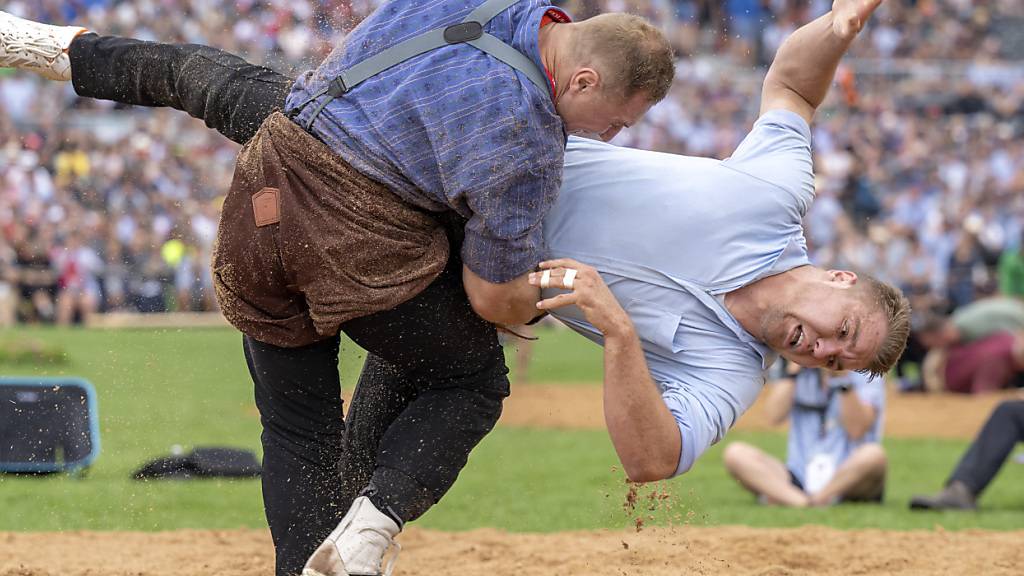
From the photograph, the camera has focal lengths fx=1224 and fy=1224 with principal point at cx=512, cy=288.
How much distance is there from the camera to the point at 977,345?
12.9 meters

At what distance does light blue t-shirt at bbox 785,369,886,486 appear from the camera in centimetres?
775

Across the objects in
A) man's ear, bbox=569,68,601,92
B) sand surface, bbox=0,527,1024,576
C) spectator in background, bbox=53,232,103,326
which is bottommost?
spectator in background, bbox=53,232,103,326

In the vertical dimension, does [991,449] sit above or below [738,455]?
above

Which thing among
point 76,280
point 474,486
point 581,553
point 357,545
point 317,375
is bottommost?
point 76,280

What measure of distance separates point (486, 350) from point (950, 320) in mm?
10621

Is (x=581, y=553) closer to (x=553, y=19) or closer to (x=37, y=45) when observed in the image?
(x=553, y=19)

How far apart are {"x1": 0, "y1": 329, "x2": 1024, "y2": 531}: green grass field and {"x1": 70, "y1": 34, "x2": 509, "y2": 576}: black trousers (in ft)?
1.98

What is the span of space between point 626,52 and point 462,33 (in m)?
0.45

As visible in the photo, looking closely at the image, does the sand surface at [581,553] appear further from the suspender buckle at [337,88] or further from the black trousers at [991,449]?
the suspender buckle at [337,88]

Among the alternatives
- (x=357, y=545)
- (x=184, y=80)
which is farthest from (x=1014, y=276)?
(x=184, y=80)

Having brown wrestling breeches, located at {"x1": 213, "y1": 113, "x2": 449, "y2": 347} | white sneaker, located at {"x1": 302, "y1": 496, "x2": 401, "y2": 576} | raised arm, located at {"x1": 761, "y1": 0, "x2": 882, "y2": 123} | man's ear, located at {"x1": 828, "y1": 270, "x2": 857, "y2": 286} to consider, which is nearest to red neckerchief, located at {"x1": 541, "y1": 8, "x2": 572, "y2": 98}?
brown wrestling breeches, located at {"x1": 213, "y1": 113, "x2": 449, "y2": 347}

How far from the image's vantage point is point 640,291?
3.83 m

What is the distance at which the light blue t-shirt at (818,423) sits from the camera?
25.4 ft

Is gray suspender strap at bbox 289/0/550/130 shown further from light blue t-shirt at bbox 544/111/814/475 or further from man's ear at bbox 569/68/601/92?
light blue t-shirt at bbox 544/111/814/475
